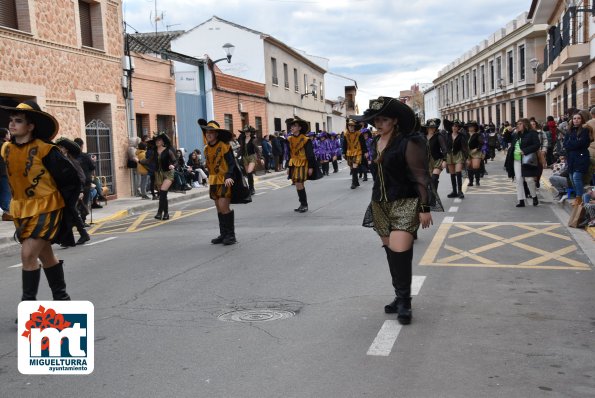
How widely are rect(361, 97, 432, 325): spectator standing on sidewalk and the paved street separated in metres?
0.41

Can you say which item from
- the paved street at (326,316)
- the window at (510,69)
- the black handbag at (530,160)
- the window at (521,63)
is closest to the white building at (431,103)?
the window at (510,69)

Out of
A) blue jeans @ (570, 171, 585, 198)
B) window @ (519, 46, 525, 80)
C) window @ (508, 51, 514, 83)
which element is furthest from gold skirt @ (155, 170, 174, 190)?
window @ (508, 51, 514, 83)

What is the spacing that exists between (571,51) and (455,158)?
38.1 feet

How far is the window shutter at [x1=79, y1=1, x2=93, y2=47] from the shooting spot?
717 inches

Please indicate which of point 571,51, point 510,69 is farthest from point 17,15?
point 510,69

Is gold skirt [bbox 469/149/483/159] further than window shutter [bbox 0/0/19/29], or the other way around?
gold skirt [bbox 469/149/483/159]

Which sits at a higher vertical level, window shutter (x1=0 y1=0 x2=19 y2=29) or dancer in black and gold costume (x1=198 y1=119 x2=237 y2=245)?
window shutter (x1=0 y1=0 x2=19 y2=29)

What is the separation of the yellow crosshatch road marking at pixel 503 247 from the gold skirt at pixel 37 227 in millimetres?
4079

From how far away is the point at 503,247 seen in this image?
8.70 m

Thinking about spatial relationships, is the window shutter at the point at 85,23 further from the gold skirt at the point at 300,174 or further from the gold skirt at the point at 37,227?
the gold skirt at the point at 37,227

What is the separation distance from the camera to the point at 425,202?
5.31 meters

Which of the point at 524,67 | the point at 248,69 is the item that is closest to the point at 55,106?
the point at 248,69

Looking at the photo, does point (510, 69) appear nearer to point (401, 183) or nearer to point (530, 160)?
point (530, 160)

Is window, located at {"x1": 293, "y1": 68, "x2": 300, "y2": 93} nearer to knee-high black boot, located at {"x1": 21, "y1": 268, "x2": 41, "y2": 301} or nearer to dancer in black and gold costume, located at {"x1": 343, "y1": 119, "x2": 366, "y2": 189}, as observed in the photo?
dancer in black and gold costume, located at {"x1": 343, "y1": 119, "x2": 366, "y2": 189}
